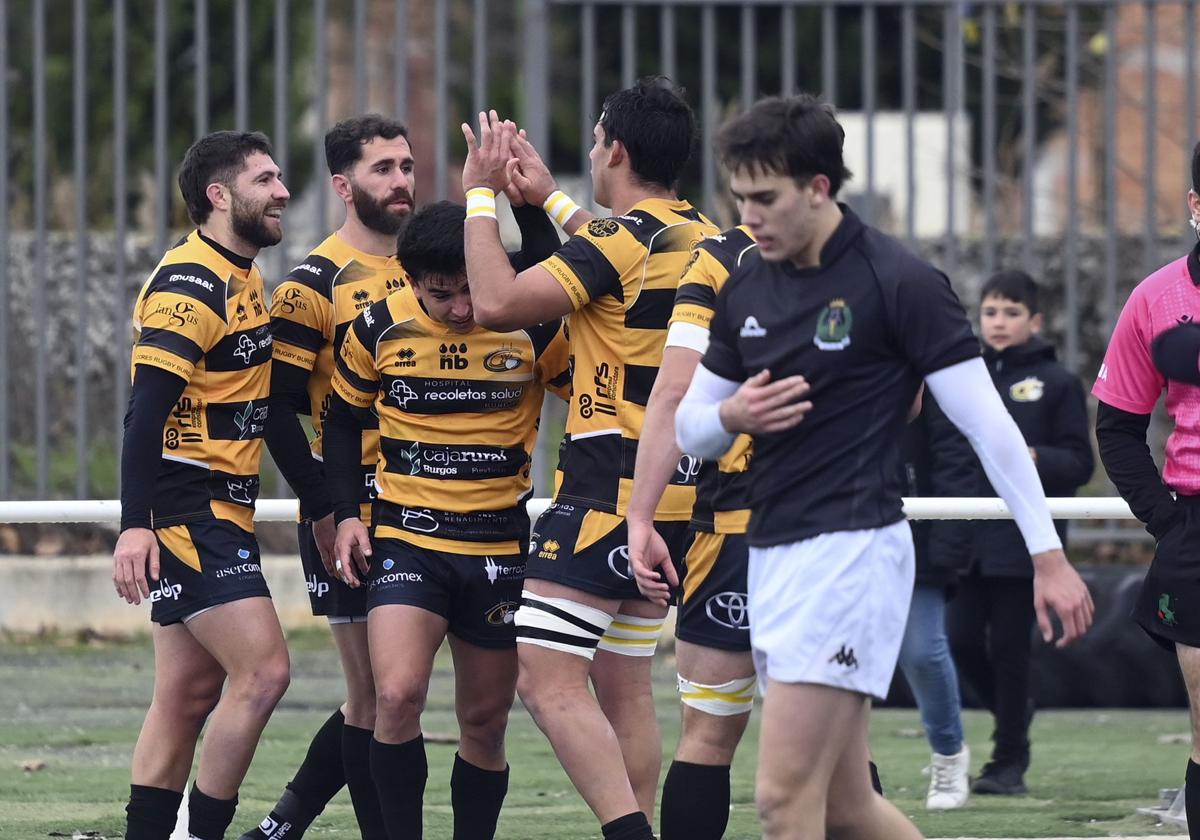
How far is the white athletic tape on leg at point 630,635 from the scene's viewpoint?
5324mm

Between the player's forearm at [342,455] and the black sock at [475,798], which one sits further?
the player's forearm at [342,455]

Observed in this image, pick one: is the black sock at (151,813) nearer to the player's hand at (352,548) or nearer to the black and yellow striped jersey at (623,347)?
the player's hand at (352,548)

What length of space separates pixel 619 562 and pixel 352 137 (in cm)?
169

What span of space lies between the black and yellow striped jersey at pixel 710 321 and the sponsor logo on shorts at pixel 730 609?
0.49ft

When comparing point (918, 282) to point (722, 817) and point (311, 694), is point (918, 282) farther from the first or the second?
point (311, 694)

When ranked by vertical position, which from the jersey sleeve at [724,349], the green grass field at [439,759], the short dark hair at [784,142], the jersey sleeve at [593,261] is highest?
the short dark hair at [784,142]

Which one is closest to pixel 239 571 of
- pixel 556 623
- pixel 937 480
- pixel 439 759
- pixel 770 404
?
pixel 556 623

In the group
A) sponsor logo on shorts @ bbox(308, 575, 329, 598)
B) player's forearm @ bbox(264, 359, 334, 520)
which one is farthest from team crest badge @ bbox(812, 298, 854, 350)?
sponsor logo on shorts @ bbox(308, 575, 329, 598)

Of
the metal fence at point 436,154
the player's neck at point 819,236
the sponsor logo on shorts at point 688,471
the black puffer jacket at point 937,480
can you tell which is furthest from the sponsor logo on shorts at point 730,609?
the metal fence at point 436,154

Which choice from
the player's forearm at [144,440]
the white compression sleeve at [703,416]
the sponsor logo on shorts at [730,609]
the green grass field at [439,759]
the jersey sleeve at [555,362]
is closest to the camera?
the white compression sleeve at [703,416]

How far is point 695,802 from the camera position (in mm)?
4852

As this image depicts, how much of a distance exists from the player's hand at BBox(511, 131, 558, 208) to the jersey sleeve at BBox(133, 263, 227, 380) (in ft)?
2.66

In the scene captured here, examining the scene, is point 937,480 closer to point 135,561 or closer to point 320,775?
point 320,775

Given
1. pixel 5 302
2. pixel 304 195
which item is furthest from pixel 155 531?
pixel 304 195
